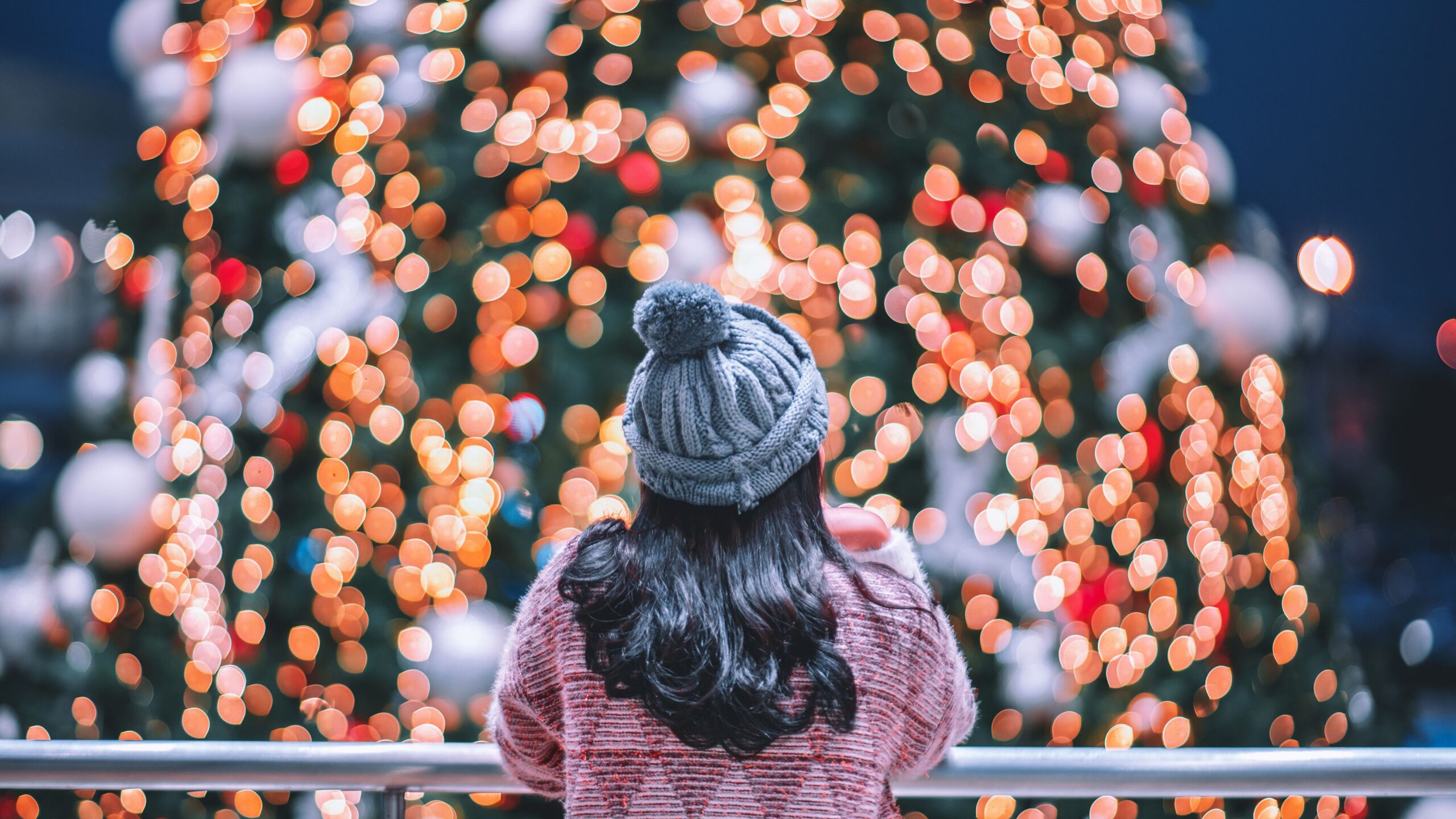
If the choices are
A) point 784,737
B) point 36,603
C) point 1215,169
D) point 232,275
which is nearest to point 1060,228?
point 1215,169

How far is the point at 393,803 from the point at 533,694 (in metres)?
0.23

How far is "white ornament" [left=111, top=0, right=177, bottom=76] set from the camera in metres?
1.29

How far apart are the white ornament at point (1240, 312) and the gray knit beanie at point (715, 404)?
0.60m

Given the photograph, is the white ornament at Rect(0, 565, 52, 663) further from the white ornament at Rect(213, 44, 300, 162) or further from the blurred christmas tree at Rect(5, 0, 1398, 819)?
the white ornament at Rect(213, 44, 300, 162)

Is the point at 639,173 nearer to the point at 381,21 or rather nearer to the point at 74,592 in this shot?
the point at 381,21

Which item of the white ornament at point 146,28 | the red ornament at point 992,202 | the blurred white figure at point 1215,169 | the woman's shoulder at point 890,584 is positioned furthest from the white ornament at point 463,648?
the blurred white figure at point 1215,169

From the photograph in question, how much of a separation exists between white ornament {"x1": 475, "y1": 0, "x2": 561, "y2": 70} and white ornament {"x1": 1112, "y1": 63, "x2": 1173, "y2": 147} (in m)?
0.56

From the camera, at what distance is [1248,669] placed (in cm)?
117

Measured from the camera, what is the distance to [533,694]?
840mm

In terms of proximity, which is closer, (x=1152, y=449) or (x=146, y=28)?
(x=1152, y=449)

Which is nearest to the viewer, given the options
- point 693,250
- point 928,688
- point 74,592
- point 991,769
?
point 928,688

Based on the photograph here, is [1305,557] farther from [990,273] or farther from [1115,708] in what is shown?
[990,273]

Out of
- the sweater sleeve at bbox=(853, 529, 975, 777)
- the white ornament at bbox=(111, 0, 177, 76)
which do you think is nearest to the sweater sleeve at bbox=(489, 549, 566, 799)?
the sweater sleeve at bbox=(853, 529, 975, 777)

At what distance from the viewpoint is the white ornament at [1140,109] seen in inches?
A: 46.8
